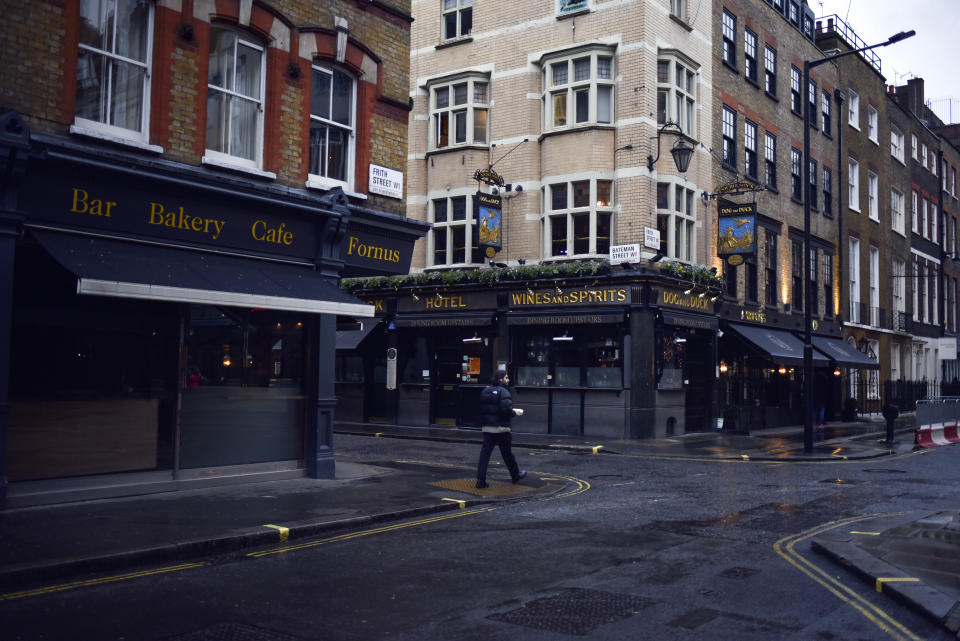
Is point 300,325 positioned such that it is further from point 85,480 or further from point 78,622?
point 78,622

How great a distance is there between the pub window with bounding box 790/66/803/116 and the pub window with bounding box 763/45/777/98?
4.85ft

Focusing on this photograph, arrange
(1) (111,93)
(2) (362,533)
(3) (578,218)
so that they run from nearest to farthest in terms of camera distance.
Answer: (2) (362,533)
(1) (111,93)
(3) (578,218)

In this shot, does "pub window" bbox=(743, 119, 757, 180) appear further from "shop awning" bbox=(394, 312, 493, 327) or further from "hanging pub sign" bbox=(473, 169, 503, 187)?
"shop awning" bbox=(394, 312, 493, 327)

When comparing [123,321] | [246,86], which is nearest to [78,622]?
[123,321]

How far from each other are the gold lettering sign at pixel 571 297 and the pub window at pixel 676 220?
87.2 inches

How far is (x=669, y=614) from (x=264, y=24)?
425 inches

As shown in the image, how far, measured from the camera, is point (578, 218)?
80.2 feet

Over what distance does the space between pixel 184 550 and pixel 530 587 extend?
11.7 ft

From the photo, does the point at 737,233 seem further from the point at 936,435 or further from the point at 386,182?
the point at 386,182

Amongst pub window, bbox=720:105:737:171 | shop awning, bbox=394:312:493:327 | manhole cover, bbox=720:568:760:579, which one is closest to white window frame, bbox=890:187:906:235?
pub window, bbox=720:105:737:171

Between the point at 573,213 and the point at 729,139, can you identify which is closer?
the point at 573,213

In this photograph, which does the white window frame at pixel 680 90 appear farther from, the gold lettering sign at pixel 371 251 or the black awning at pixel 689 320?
the gold lettering sign at pixel 371 251

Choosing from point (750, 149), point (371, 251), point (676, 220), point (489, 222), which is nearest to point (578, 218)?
point (489, 222)

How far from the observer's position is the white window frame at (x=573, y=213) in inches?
937
